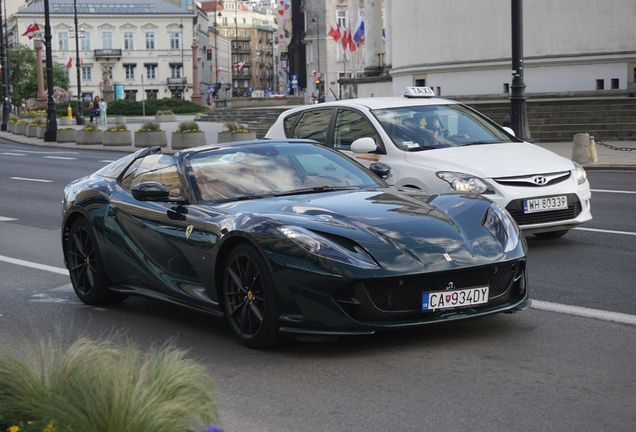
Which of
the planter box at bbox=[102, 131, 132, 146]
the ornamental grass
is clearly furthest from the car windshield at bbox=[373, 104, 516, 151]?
the planter box at bbox=[102, 131, 132, 146]

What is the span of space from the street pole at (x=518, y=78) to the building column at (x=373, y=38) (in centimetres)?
3841

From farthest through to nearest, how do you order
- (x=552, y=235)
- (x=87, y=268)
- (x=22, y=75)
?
(x=22, y=75)
(x=552, y=235)
(x=87, y=268)

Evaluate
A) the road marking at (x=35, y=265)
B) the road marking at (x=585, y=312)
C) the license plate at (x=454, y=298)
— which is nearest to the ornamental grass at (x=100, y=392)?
the license plate at (x=454, y=298)

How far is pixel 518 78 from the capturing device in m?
25.8

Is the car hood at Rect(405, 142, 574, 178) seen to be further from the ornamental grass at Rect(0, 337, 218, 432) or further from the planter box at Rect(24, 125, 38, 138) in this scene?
the planter box at Rect(24, 125, 38, 138)

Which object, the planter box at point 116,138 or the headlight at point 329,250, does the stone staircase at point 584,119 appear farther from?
the headlight at point 329,250

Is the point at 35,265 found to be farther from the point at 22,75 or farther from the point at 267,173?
the point at 22,75

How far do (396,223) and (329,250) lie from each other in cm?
55

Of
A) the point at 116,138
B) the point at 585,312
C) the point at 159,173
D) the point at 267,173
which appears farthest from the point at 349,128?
the point at 116,138

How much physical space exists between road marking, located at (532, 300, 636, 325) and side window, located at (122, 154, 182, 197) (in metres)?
2.70

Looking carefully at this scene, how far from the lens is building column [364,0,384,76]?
211 ft

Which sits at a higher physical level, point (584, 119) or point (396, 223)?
point (584, 119)

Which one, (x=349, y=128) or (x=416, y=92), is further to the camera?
(x=416, y=92)

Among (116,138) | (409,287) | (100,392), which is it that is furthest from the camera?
(116,138)
